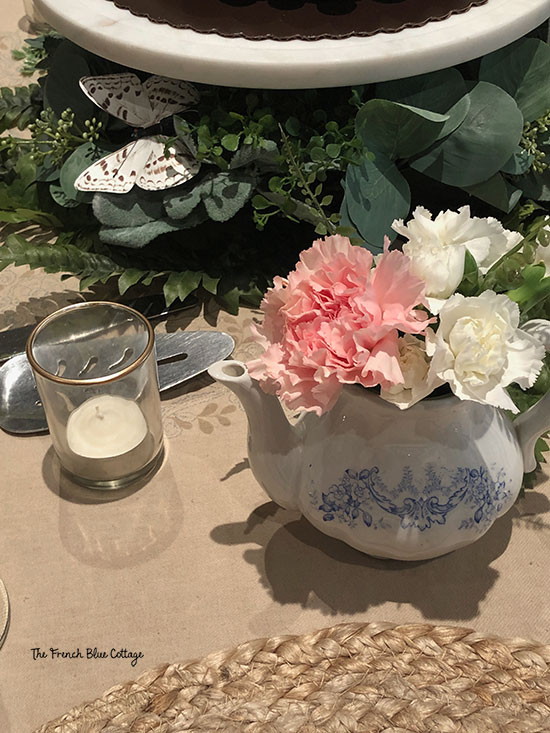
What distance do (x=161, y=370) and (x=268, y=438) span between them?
8.8 inches

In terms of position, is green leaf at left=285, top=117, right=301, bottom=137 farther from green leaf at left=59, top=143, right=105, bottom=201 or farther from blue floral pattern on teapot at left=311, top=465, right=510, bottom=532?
blue floral pattern on teapot at left=311, top=465, right=510, bottom=532

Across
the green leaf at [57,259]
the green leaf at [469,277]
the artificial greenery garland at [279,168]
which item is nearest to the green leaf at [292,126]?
the artificial greenery garland at [279,168]

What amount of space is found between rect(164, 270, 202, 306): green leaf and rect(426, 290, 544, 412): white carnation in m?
0.38

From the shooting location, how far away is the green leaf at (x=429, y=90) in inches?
29.8

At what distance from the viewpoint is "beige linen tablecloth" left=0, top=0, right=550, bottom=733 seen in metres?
0.56

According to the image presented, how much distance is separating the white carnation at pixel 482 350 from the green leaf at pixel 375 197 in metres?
0.31

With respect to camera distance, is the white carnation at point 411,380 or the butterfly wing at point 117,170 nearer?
the white carnation at point 411,380

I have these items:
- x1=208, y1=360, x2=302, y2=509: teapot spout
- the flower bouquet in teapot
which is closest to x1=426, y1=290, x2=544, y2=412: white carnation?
the flower bouquet in teapot

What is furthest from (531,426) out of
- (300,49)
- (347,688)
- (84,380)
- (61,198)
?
A: (61,198)

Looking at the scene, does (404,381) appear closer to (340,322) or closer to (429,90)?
(340,322)

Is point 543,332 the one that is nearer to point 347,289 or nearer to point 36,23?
point 347,289

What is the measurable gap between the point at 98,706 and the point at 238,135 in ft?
1.57

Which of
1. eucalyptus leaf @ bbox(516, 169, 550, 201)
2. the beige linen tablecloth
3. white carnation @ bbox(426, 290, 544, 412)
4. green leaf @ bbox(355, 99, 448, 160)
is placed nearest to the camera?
white carnation @ bbox(426, 290, 544, 412)

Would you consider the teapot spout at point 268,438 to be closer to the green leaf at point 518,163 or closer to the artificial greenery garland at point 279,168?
the artificial greenery garland at point 279,168
